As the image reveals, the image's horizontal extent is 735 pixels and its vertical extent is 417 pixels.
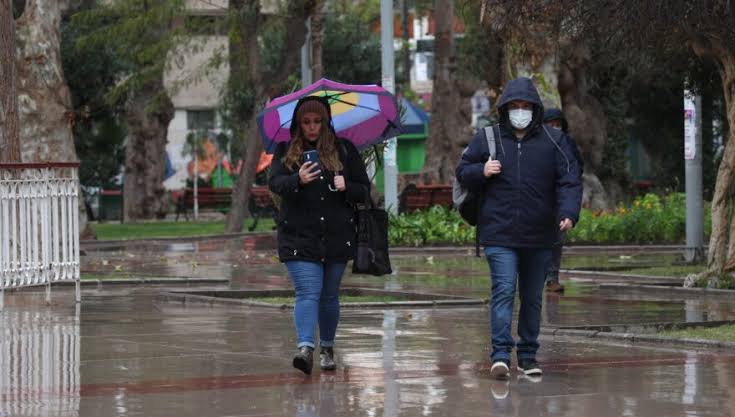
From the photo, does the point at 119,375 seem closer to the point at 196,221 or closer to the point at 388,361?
the point at 388,361

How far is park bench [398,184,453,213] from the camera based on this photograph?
35062mm

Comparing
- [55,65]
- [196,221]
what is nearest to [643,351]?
[55,65]

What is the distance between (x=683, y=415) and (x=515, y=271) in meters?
2.06

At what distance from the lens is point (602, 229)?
28734 millimetres

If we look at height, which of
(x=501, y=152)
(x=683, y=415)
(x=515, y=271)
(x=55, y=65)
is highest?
(x=55, y=65)

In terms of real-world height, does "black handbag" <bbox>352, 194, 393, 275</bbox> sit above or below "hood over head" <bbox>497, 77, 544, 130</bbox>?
below

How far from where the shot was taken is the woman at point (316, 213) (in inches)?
418

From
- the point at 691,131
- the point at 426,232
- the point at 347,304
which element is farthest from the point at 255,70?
the point at 347,304

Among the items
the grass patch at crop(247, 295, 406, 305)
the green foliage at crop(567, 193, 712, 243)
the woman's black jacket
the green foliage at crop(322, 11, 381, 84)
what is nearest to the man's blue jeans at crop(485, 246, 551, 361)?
the woman's black jacket

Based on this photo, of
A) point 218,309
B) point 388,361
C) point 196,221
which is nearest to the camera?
point 388,361

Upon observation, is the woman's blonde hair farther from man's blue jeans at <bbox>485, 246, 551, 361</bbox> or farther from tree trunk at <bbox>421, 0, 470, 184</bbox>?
tree trunk at <bbox>421, 0, 470, 184</bbox>

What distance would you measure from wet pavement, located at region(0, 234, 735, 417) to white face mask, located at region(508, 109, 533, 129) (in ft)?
5.24

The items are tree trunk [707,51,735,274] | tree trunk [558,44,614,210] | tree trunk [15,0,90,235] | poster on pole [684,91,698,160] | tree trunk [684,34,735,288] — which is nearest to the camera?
tree trunk [684,34,735,288]

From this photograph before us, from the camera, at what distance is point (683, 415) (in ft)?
28.6
